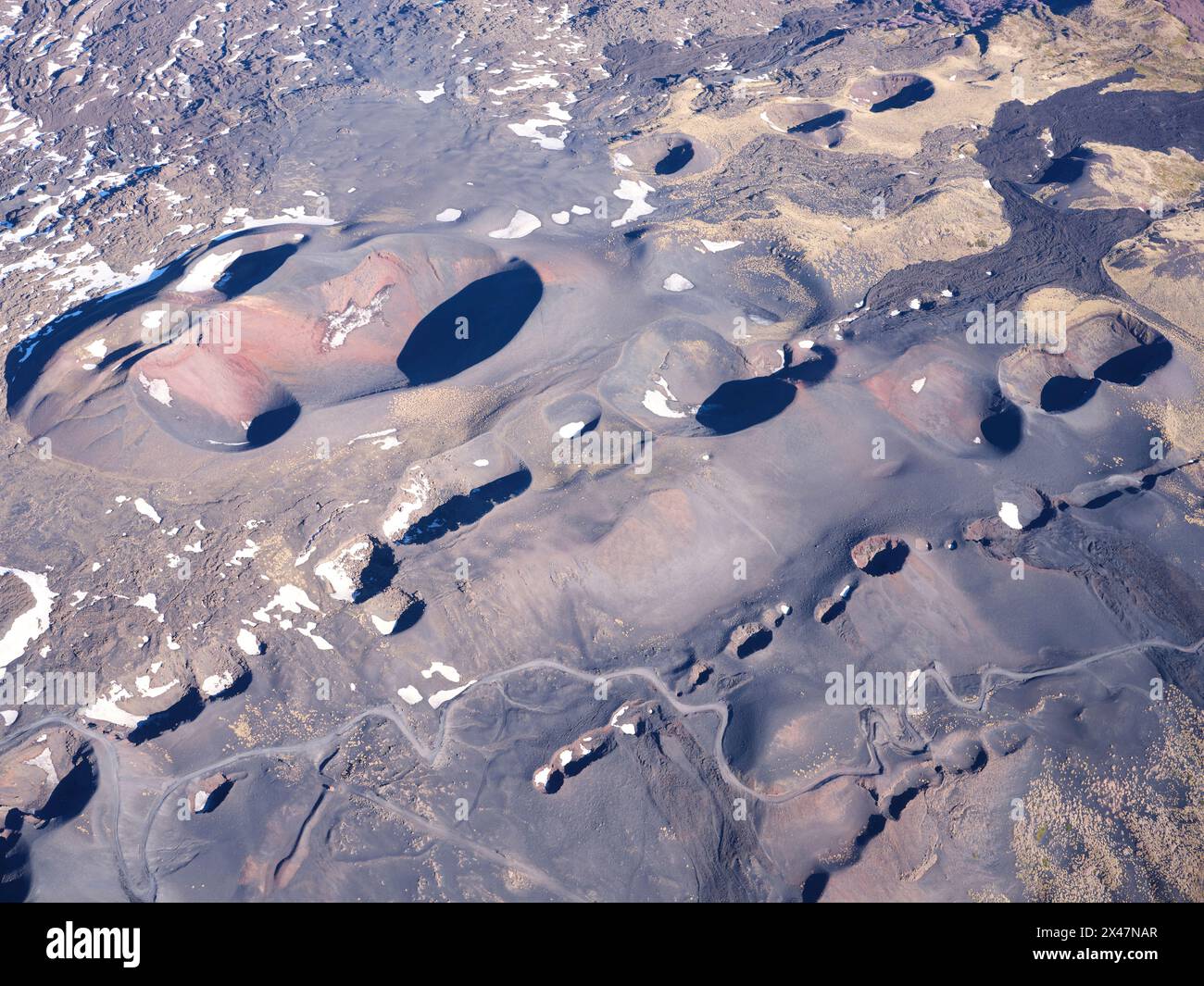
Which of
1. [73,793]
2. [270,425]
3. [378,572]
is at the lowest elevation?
[73,793]

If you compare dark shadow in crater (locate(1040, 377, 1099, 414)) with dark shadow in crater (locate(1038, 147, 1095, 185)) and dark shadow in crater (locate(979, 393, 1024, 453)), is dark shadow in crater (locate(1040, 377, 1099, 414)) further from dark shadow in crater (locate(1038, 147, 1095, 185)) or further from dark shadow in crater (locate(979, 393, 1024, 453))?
dark shadow in crater (locate(1038, 147, 1095, 185))

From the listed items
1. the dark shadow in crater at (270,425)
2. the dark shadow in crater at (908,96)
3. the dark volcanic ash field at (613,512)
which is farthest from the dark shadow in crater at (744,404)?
the dark shadow in crater at (908,96)

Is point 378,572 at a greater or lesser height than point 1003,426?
greater

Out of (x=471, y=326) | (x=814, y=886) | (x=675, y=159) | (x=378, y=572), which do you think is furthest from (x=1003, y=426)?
(x=675, y=159)

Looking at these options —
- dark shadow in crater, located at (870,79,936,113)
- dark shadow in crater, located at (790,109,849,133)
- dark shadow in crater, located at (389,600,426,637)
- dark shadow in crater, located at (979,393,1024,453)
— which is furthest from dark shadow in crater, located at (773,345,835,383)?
dark shadow in crater, located at (870,79,936,113)

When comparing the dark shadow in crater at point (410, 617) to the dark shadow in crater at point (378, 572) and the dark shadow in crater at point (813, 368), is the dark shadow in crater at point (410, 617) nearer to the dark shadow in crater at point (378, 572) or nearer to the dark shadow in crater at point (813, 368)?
the dark shadow in crater at point (378, 572)

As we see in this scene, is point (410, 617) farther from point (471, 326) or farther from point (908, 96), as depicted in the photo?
point (908, 96)

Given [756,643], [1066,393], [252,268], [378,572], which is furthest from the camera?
[252,268]

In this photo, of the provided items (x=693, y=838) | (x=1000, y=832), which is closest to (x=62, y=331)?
(x=693, y=838)
